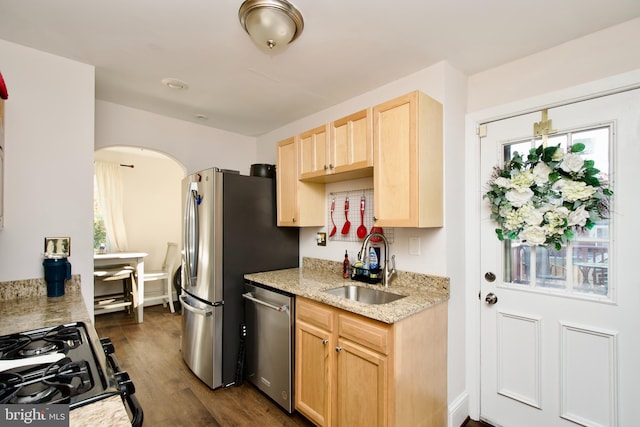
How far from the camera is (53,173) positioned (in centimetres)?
196

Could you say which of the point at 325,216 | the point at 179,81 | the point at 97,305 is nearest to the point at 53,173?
the point at 179,81

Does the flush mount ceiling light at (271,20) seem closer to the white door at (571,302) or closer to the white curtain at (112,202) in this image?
the white door at (571,302)

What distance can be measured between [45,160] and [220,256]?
1.28m

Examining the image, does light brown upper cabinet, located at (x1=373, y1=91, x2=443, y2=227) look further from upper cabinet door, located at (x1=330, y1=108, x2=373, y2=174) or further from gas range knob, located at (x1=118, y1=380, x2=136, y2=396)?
gas range knob, located at (x1=118, y1=380, x2=136, y2=396)

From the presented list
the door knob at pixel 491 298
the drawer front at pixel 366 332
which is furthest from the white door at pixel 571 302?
the drawer front at pixel 366 332

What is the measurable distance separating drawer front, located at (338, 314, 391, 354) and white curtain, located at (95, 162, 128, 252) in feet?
13.9

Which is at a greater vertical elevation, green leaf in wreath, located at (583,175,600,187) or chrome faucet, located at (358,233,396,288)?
Result: green leaf in wreath, located at (583,175,600,187)

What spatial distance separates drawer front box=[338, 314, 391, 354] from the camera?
156cm

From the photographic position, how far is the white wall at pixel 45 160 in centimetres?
183

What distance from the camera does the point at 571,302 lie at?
1767 millimetres

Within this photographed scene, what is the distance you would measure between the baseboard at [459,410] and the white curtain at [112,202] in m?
4.74

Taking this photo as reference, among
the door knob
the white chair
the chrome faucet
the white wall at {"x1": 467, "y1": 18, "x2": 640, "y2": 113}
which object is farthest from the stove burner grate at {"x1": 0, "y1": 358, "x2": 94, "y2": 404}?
the white chair

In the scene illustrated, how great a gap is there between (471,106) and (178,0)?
193cm

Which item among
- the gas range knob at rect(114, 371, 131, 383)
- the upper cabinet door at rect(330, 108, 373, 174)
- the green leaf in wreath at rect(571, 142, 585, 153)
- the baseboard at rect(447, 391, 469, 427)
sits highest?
the upper cabinet door at rect(330, 108, 373, 174)
